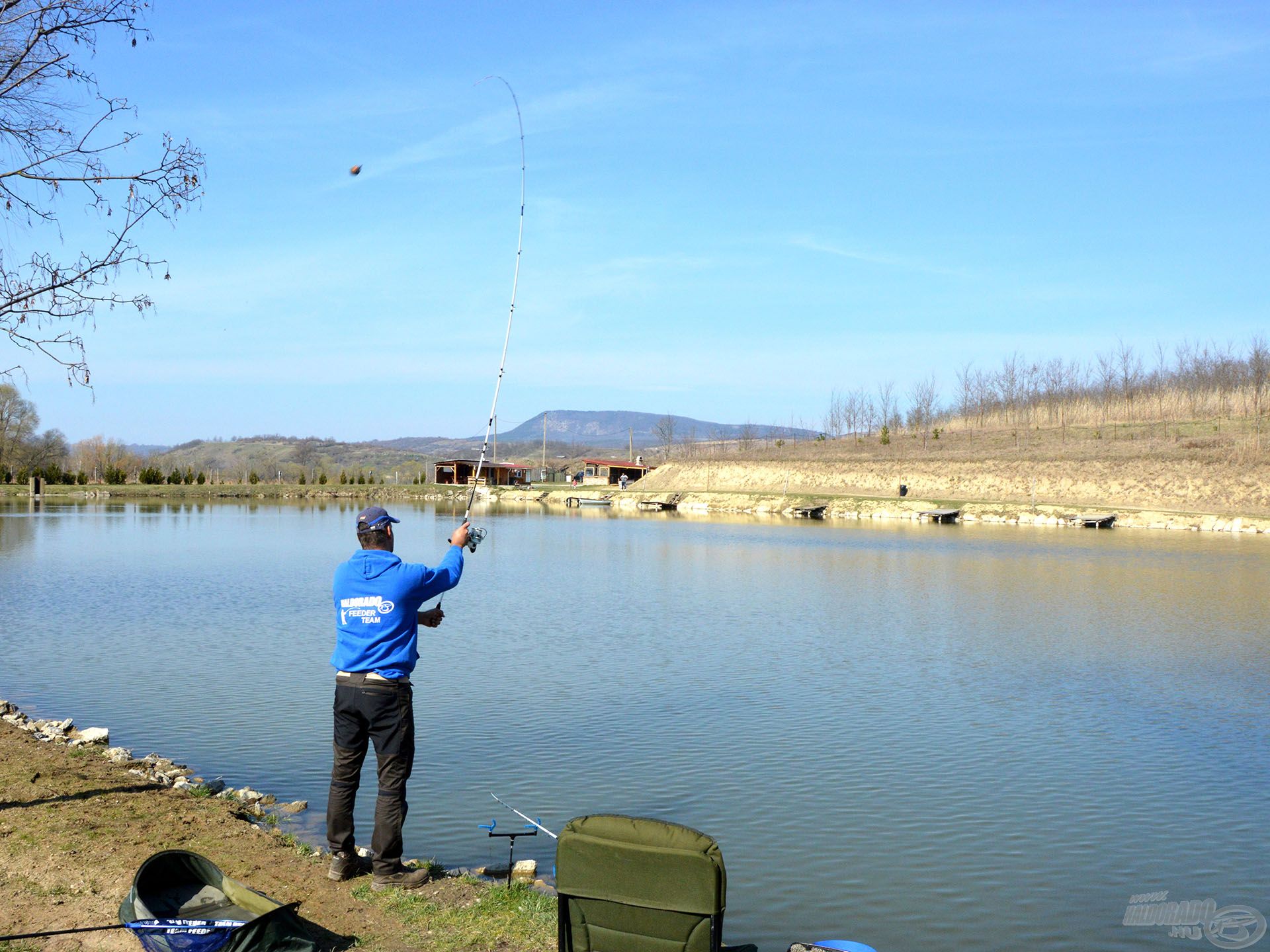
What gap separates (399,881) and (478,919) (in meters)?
0.79

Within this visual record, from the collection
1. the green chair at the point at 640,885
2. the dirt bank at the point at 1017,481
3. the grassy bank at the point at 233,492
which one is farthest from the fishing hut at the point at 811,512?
the green chair at the point at 640,885

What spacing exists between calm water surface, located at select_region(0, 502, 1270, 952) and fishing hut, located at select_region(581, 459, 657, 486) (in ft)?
314

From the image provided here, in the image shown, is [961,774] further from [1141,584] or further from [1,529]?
[1,529]

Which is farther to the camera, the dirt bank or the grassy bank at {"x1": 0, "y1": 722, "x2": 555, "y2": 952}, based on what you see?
the dirt bank

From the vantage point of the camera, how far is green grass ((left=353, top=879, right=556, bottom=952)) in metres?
5.98

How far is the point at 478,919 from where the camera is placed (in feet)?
20.8

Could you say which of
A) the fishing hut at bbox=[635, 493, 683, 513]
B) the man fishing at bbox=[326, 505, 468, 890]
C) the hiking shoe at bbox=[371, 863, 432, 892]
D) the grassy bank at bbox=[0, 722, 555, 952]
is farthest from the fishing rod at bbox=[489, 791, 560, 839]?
the fishing hut at bbox=[635, 493, 683, 513]

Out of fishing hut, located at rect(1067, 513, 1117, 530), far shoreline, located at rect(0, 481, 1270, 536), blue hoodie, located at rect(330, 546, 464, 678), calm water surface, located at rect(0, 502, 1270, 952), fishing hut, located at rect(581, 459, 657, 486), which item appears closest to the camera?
blue hoodie, located at rect(330, 546, 464, 678)

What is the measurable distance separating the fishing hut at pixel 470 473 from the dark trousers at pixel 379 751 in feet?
356

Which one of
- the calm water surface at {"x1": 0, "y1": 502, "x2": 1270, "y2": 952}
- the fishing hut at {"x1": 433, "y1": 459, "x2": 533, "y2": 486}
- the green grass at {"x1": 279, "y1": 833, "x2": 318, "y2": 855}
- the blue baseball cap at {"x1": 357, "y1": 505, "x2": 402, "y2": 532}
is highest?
the fishing hut at {"x1": 433, "y1": 459, "x2": 533, "y2": 486}

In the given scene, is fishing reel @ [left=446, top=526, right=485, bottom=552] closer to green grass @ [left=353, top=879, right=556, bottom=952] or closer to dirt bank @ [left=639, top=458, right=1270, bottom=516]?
green grass @ [left=353, top=879, right=556, bottom=952]

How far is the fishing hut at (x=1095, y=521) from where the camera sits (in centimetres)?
6304

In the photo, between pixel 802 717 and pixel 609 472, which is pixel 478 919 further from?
pixel 609 472

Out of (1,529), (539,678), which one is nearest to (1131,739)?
(539,678)
